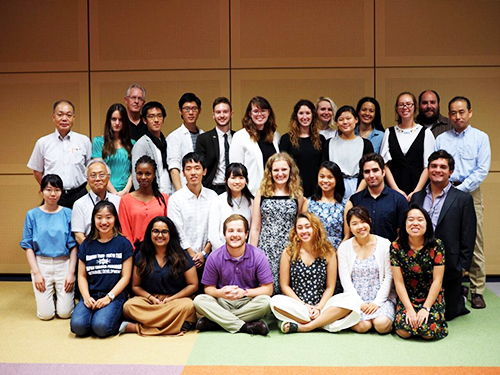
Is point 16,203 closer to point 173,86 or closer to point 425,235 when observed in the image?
point 173,86

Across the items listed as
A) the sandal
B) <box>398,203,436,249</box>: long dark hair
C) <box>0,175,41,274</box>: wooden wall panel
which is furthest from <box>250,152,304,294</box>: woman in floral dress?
<box>0,175,41,274</box>: wooden wall panel

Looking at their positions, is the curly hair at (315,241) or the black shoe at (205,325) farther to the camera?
the curly hair at (315,241)

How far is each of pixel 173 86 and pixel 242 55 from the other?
86 centimetres

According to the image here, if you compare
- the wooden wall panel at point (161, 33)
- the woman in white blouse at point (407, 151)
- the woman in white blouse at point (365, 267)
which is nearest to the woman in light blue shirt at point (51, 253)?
the wooden wall panel at point (161, 33)

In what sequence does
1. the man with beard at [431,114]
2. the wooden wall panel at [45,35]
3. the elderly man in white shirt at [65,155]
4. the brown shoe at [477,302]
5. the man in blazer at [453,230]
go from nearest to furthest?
the man in blazer at [453,230] < the brown shoe at [477,302] < the elderly man in white shirt at [65,155] < the man with beard at [431,114] < the wooden wall panel at [45,35]

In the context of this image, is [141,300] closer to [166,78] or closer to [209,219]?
[209,219]

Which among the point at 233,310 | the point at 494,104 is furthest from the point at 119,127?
the point at 494,104

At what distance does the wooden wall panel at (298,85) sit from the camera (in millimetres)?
6035

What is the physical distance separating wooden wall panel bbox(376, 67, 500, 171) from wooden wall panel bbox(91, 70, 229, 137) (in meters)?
1.83

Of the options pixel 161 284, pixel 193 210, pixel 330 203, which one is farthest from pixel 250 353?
pixel 330 203

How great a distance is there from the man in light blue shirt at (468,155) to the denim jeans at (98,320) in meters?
3.17

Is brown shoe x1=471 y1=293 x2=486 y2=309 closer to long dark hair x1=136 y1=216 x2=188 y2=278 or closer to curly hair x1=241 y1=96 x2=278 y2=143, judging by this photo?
curly hair x1=241 y1=96 x2=278 y2=143

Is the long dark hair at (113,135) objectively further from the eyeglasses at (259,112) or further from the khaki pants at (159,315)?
the khaki pants at (159,315)

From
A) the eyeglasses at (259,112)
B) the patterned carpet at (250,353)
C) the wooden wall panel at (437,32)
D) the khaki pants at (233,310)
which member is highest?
the wooden wall panel at (437,32)
